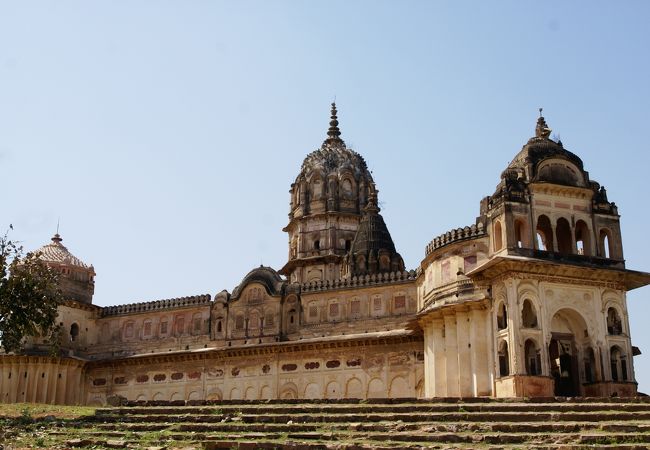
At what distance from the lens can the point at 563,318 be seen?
104 feet

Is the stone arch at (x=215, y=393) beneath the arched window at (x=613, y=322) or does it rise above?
beneath

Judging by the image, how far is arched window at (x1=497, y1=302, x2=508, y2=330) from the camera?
102 ft

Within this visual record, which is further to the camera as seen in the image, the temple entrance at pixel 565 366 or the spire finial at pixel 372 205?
the spire finial at pixel 372 205

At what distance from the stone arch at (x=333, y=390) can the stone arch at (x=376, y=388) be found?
5.44ft

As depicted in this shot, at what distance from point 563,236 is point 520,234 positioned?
8.30 feet

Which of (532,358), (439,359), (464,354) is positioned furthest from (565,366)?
(439,359)

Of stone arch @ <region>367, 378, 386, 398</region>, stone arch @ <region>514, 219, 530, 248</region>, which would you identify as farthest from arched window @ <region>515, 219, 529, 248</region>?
stone arch @ <region>367, 378, 386, 398</region>

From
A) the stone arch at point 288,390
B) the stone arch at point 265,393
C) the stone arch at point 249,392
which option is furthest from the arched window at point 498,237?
the stone arch at point 249,392

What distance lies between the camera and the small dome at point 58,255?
52562mm

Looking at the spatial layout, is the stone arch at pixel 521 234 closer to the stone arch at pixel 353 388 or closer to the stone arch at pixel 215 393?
A: the stone arch at pixel 353 388

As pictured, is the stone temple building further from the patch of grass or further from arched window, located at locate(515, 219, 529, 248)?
the patch of grass

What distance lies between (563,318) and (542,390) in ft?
11.6

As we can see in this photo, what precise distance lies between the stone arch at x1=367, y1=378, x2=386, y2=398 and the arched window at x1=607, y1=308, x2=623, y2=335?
1438cm

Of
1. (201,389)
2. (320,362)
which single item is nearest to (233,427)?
(320,362)
